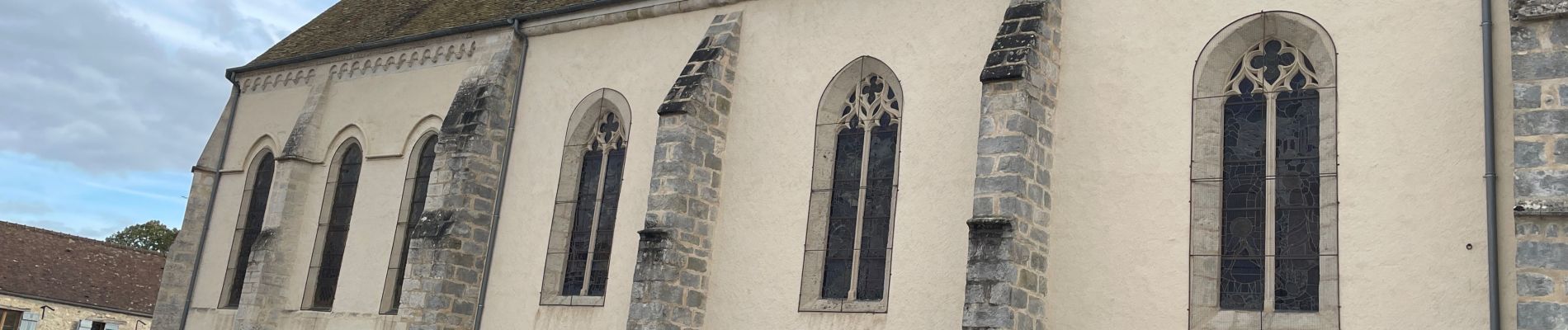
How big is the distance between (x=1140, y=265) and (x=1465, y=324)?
2574 millimetres

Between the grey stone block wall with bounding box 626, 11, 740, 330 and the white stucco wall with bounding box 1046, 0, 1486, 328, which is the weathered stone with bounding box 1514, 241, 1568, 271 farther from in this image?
the grey stone block wall with bounding box 626, 11, 740, 330

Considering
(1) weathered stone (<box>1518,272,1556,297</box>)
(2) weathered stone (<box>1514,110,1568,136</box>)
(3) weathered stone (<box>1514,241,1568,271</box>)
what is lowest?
(1) weathered stone (<box>1518,272,1556,297</box>)

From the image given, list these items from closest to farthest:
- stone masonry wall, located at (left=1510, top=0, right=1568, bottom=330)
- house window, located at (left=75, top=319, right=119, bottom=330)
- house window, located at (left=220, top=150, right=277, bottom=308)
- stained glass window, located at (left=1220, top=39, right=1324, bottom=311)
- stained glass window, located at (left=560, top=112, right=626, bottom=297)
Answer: stone masonry wall, located at (left=1510, top=0, right=1568, bottom=330), stained glass window, located at (left=1220, top=39, right=1324, bottom=311), stained glass window, located at (left=560, top=112, right=626, bottom=297), house window, located at (left=220, top=150, right=277, bottom=308), house window, located at (left=75, top=319, right=119, bottom=330)

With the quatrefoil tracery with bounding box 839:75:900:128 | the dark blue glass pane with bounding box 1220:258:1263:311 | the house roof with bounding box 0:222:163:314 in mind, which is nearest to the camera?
the dark blue glass pane with bounding box 1220:258:1263:311

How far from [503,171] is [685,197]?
3.96 m

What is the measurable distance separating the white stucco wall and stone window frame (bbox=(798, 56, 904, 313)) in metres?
1.81

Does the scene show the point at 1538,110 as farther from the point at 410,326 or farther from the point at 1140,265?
the point at 410,326

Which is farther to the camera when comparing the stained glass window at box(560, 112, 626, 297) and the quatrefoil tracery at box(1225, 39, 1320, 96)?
the stained glass window at box(560, 112, 626, 297)

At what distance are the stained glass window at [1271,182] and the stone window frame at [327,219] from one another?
12857 mm

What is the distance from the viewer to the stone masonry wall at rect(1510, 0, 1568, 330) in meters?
8.70

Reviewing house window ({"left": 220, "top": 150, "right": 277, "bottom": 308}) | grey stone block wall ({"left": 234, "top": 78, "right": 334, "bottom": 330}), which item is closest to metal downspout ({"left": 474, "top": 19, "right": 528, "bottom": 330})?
grey stone block wall ({"left": 234, "top": 78, "right": 334, "bottom": 330})

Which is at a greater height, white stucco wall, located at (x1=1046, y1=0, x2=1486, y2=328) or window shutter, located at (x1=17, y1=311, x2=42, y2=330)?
white stucco wall, located at (x1=1046, y1=0, x2=1486, y2=328)

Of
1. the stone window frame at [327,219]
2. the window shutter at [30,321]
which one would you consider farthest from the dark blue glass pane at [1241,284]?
A: the window shutter at [30,321]

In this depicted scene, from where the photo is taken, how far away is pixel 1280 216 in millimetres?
10609
